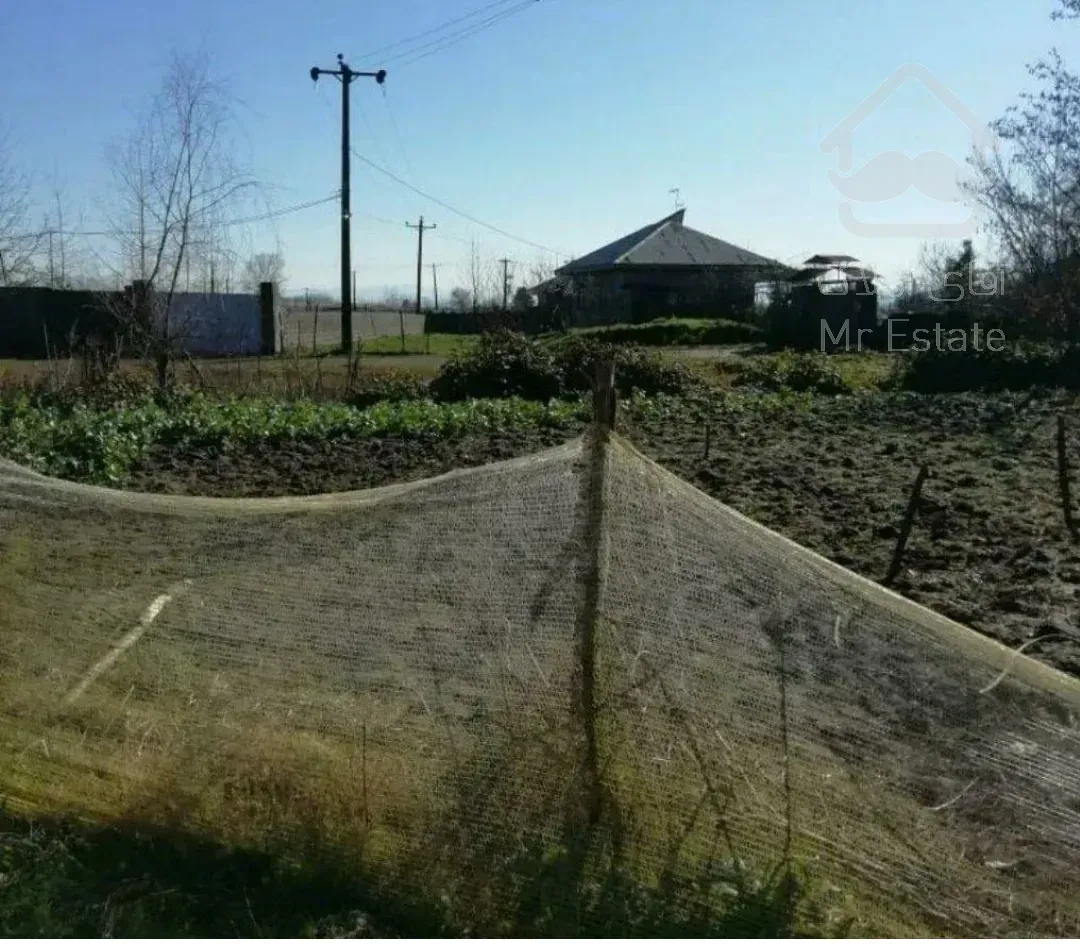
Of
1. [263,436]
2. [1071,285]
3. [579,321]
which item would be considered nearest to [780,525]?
[263,436]

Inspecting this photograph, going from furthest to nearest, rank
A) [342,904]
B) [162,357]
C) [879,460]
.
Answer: [162,357] < [879,460] < [342,904]

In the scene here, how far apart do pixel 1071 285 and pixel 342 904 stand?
653 inches

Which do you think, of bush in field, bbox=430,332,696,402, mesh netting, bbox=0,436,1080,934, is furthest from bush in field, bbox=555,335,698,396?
mesh netting, bbox=0,436,1080,934

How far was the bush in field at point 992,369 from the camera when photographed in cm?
1731

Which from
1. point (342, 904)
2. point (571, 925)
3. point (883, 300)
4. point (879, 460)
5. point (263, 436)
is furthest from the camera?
point (883, 300)

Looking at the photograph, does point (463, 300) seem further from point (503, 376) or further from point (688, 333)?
point (503, 376)

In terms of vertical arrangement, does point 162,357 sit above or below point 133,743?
above

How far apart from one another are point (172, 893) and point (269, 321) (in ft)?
Answer: 95.6

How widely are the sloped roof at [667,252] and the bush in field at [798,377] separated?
24189 mm

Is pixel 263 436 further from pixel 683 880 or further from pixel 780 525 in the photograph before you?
pixel 683 880

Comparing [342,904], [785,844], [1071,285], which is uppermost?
[1071,285]

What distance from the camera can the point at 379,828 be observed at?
320 cm

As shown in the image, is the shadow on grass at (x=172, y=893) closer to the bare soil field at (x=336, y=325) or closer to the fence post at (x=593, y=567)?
the fence post at (x=593, y=567)

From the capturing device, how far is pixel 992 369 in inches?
706
